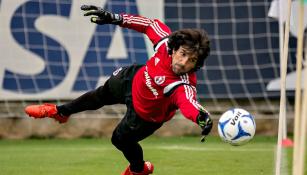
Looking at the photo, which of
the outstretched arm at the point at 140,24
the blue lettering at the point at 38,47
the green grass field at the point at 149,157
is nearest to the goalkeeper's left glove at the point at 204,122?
the outstretched arm at the point at 140,24

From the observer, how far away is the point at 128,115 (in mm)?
7082

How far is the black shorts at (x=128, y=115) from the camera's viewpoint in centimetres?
700

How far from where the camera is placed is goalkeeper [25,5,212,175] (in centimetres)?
633

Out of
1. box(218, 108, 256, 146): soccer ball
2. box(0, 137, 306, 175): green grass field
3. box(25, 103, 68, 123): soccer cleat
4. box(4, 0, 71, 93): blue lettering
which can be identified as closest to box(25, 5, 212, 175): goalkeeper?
box(25, 103, 68, 123): soccer cleat

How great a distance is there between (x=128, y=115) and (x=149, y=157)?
254 centimetres

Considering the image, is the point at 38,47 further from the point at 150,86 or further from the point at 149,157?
the point at 150,86

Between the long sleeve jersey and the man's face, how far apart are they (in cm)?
9

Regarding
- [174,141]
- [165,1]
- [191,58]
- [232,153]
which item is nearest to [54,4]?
[165,1]

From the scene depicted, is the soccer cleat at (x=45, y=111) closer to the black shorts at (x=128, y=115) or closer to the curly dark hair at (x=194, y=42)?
the black shorts at (x=128, y=115)

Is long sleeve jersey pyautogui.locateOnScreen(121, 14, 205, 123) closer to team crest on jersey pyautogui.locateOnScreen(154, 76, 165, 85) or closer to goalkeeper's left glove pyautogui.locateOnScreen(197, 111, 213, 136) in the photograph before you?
team crest on jersey pyautogui.locateOnScreen(154, 76, 165, 85)

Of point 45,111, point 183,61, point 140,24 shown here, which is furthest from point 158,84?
point 45,111

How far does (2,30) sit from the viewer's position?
1160 centimetres

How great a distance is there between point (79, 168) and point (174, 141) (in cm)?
315

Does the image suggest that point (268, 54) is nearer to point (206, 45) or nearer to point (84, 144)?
point (84, 144)
